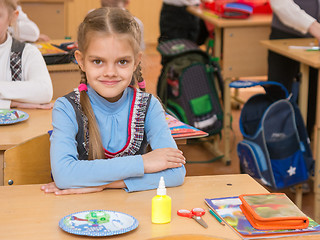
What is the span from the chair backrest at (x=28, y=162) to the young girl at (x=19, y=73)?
0.56 m

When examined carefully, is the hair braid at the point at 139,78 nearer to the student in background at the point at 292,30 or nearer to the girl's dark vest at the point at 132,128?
the girl's dark vest at the point at 132,128

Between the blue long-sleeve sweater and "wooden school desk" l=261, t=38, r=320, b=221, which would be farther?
"wooden school desk" l=261, t=38, r=320, b=221

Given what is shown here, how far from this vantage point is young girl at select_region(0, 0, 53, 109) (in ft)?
8.19

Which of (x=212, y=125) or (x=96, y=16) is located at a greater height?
(x=96, y=16)

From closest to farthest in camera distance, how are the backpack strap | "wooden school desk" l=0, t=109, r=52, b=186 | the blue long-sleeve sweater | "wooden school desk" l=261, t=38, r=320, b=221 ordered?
1. the blue long-sleeve sweater
2. "wooden school desk" l=0, t=109, r=52, b=186
3. the backpack strap
4. "wooden school desk" l=261, t=38, r=320, b=221

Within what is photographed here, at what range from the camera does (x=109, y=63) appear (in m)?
1.73

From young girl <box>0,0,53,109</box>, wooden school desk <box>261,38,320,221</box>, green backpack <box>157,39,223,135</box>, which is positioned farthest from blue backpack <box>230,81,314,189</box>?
young girl <box>0,0,53,109</box>

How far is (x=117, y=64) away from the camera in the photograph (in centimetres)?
175

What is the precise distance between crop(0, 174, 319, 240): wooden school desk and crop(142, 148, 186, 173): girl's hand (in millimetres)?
64

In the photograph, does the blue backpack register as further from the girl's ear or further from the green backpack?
the girl's ear

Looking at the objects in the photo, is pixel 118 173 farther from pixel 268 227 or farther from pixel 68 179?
pixel 268 227

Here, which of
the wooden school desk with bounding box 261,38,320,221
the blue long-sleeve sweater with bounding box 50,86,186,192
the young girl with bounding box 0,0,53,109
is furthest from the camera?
the wooden school desk with bounding box 261,38,320,221

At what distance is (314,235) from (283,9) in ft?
7.61

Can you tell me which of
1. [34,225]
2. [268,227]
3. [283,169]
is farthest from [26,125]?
[283,169]
